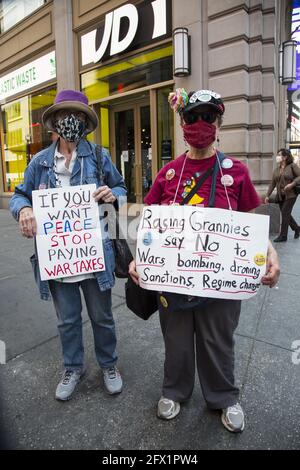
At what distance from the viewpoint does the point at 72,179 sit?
2258mm

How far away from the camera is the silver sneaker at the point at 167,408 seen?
7.00 ft

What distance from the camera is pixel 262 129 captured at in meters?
6.96

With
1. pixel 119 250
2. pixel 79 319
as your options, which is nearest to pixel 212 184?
pixel 119 250

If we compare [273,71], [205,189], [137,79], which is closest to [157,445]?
[205,189]

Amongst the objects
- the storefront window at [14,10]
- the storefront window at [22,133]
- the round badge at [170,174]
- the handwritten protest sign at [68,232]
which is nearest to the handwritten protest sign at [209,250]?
the round badge at [170,174]

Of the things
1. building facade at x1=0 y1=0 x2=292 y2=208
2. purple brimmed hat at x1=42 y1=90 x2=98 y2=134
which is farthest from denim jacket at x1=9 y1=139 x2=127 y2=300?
building facade at x1=0 y1=0 x2=292 y2=208

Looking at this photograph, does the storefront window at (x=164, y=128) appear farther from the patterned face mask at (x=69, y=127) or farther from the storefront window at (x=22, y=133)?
the patterned face mask at (x=69, y=127)

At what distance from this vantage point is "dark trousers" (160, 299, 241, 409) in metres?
2.01

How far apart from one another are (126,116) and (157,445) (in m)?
8.30

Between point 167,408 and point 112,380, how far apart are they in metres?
0.48

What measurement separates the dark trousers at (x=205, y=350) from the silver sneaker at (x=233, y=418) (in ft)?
0.11

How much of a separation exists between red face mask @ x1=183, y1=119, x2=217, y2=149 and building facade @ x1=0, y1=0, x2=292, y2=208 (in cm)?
495

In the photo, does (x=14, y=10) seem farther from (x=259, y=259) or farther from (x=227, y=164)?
(x=259, y=259)
